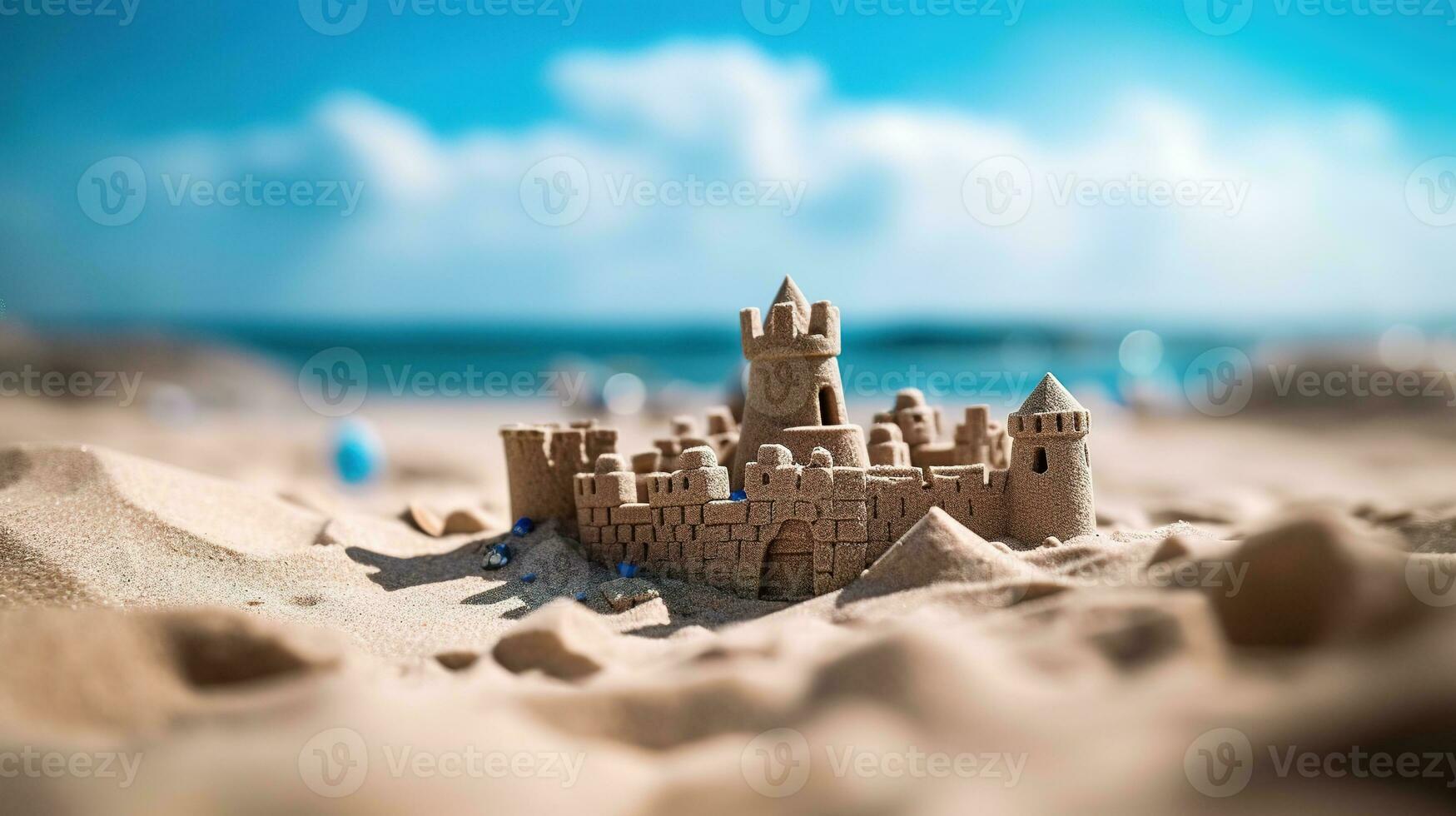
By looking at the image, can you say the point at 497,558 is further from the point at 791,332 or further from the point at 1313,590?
the point at 1313,590

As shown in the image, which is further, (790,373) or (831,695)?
(790,373)

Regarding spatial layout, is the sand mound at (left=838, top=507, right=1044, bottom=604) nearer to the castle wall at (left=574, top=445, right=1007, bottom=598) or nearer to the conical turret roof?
the castle wall at (left=574, top=445, right=1007, bottom=598)

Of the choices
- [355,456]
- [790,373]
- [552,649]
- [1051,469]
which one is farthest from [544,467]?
[355,456]

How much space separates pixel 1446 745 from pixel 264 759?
5710 mm

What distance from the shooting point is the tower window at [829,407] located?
31.9 ft

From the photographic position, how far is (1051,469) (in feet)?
27.9

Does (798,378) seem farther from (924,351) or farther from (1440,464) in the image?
(924,351)

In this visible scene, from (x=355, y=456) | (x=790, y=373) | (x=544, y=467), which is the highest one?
(x=790, y=373)

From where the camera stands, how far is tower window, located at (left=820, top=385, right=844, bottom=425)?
31.9 feet

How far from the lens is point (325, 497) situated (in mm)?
13977

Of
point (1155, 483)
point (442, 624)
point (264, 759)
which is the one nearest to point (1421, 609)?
point (264, 759)

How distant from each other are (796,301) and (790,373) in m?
0.82

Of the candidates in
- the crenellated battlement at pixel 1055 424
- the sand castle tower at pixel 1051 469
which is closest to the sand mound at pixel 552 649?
the sand castle tower at pixel 1051 469

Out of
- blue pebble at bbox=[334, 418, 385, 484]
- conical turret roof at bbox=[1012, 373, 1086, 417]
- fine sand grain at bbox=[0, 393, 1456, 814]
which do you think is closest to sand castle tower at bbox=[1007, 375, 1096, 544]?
conical turret roof at bbox=[1012, 373, 1086, 417]
